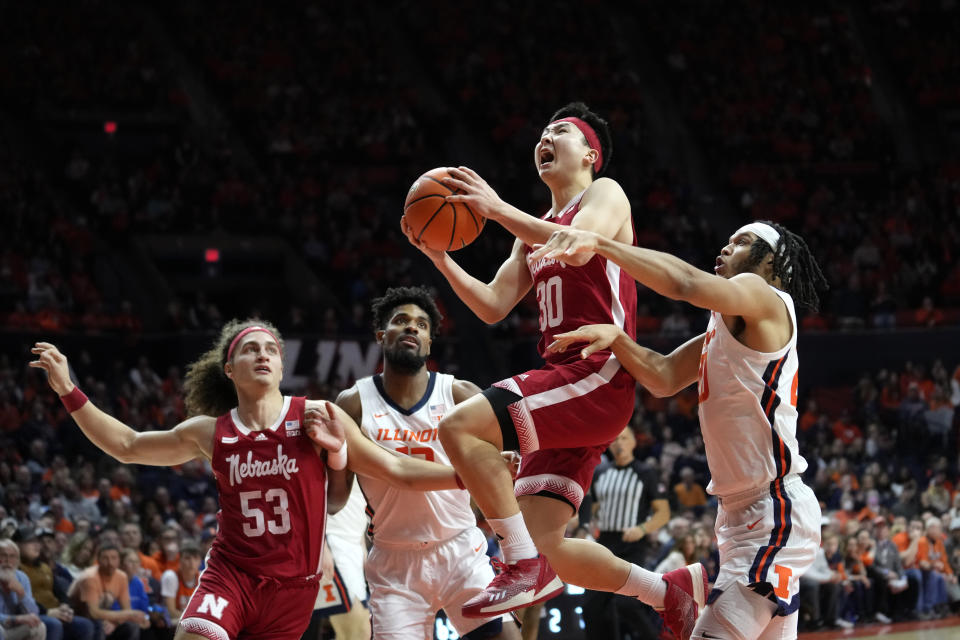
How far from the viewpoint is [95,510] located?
423 inches

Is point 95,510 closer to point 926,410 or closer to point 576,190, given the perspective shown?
point 576,190

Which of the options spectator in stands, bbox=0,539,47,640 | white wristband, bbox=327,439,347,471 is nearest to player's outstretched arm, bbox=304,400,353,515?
white wristband, bbox=327,439,347,471

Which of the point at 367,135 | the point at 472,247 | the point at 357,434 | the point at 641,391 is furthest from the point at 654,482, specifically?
the point at 367,135

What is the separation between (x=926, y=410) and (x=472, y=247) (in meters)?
7.38

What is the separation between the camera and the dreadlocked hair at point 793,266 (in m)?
4.74

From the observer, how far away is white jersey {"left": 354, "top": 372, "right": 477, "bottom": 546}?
5715 millimetres

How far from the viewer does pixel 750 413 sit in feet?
14.8

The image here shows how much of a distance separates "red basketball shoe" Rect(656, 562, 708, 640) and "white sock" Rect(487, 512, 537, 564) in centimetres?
83

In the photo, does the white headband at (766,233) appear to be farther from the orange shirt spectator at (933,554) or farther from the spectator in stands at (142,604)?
the orange shirt spectator at (933,554)

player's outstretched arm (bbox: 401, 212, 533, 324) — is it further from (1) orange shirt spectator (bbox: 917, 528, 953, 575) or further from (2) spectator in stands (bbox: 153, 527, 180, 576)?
(1) orange shirt spectator (bbox: 917, 528, 953, 575)

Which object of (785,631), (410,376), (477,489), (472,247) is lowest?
(785,631)

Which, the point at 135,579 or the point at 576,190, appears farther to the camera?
the point at 135,579

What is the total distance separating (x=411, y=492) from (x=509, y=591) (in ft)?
4.10

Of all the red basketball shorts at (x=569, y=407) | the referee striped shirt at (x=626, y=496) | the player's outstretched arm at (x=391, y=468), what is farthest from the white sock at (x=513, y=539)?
the referee striped shirt at (x=626, y=496)
